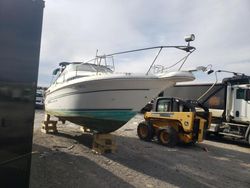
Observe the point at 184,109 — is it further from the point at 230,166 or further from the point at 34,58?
the point at 34,58

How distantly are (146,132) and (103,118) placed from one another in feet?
12.3

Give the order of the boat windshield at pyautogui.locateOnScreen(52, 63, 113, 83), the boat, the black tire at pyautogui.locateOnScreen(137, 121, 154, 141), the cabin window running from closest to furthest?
1. the boat
2. the boat windshield at pyautogui.locateOnScreen(52, 63, 113, 83)
3. the black tire at pyautogui.locateOnScreen(137, 121, 154, 141)
4. the cabin window

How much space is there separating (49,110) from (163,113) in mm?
4180

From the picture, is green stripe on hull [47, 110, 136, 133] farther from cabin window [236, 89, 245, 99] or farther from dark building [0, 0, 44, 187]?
cabin window [236, 89, 245, 99]

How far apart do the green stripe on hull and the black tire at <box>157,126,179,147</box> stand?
2701 millimetres

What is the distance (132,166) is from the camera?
6.65 metres

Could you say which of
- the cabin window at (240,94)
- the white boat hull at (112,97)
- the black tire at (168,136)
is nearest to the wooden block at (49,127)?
the white boat hull at (112,97)

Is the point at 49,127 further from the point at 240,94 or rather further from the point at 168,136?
the point at 240,94

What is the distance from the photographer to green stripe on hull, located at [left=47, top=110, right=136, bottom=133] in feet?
24.9

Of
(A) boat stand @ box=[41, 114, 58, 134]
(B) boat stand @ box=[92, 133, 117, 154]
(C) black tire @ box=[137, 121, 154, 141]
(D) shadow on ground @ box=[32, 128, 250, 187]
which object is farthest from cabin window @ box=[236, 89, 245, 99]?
(A) boat stand @ box=[41, 114, 58, 134]

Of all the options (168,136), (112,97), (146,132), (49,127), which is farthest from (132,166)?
(49,127)

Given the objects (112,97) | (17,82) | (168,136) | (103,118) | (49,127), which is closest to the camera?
(17,82)

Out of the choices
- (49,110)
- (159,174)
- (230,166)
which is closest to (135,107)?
(159,174)

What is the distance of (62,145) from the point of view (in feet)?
27.2
